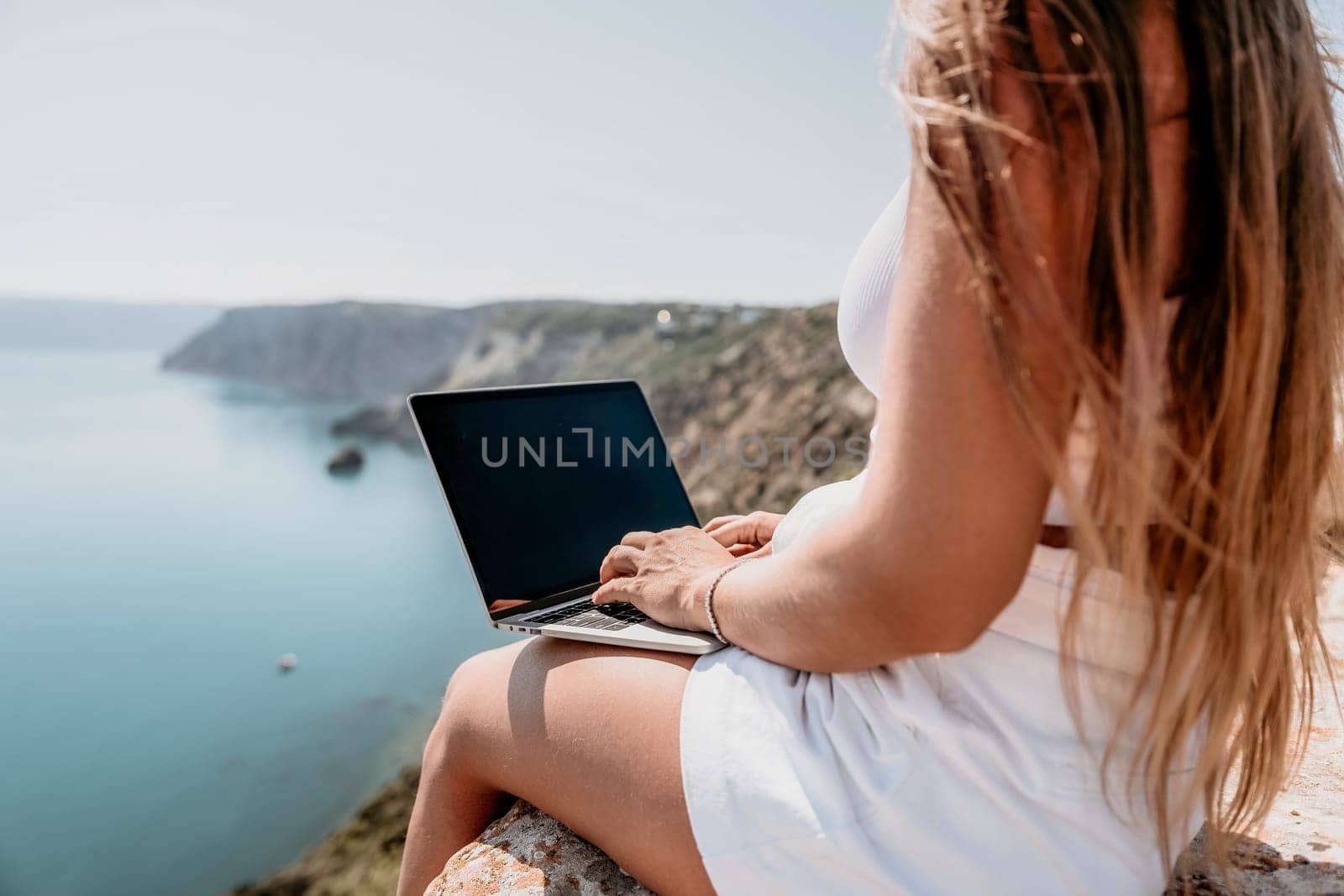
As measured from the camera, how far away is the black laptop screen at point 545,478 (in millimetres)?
1343

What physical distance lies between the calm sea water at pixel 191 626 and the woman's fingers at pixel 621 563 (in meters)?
5.77

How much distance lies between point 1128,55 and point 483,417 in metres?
1.08

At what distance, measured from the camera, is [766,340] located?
9.97 m

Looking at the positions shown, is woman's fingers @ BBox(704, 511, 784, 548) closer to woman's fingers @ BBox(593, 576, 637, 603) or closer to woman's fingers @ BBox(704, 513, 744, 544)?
woman's fingers @ BBox(704, 513, 744, 544)

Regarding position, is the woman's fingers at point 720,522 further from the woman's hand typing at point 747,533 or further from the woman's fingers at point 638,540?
the woman's fingers at point 638,540

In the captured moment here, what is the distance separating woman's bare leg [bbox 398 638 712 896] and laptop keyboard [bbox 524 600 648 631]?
0.07 meters

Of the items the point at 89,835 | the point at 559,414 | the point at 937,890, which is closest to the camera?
the point at 937,890

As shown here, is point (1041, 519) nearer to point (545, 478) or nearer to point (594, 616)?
point (594, 616)

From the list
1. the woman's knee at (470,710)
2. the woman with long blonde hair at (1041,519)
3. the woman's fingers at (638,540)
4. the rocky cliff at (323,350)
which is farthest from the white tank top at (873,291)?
the rocky cliff at (323,350)

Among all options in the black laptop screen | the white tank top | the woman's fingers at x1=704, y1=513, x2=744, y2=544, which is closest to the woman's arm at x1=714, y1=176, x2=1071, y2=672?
the white tank top

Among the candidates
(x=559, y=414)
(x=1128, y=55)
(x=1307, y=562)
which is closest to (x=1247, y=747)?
(x=1307, y=562)

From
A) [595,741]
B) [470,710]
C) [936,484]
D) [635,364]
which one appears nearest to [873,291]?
[936,484]

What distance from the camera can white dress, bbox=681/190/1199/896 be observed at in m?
0.78

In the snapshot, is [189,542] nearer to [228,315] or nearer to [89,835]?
[89,835]
